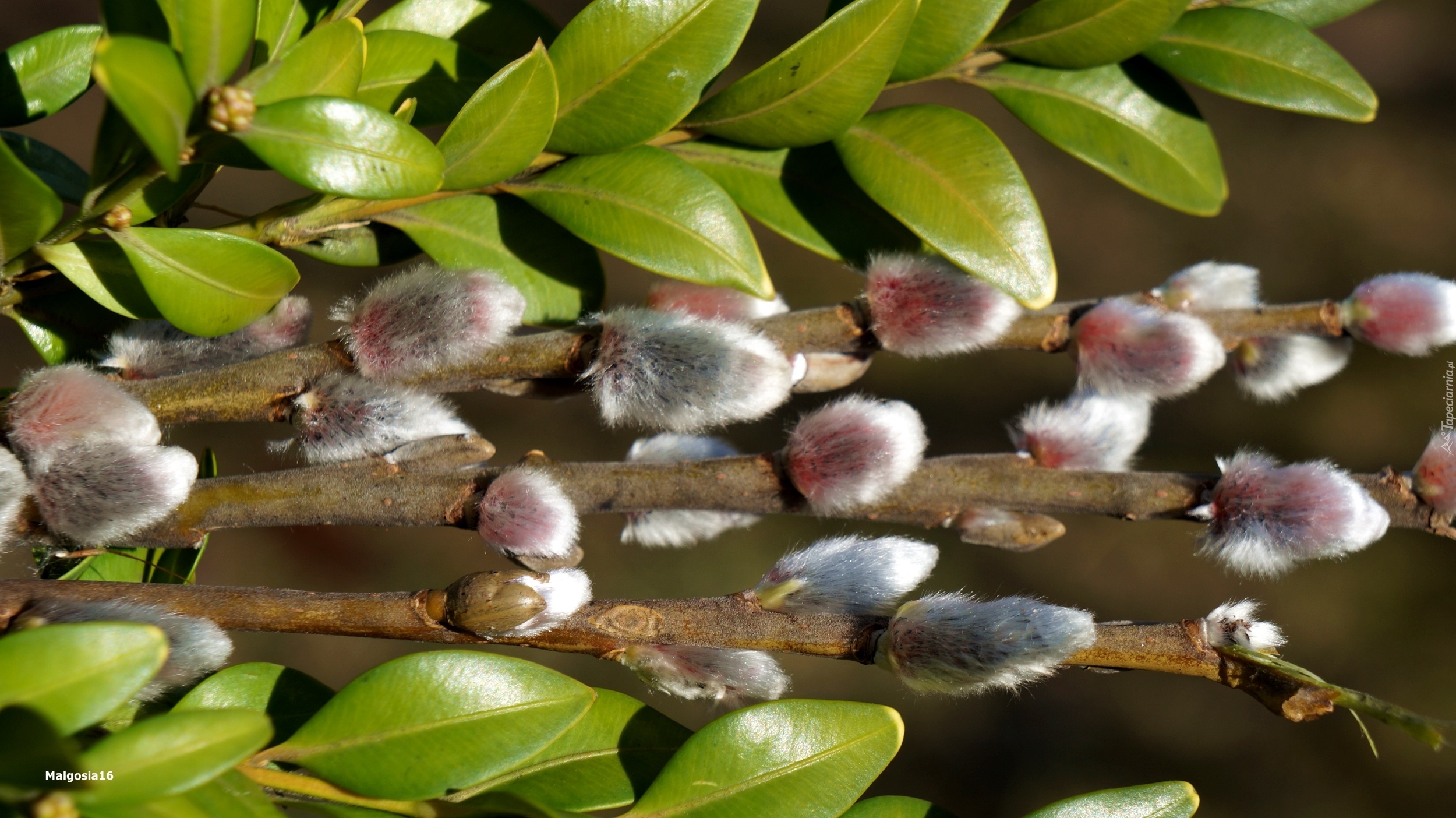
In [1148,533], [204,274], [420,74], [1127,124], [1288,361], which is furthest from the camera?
[1148,533]

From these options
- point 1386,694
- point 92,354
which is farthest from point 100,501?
point 1386,694

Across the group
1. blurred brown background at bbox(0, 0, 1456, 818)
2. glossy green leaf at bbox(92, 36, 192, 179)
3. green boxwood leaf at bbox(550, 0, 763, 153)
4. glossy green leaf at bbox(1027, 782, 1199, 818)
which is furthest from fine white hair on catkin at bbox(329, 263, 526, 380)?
blurred brown background at bbox(0, 0, 1456, 818)

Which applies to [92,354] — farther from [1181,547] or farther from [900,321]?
[1181,547]

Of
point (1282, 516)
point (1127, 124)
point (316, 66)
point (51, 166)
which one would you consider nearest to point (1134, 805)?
point (1282, 516)

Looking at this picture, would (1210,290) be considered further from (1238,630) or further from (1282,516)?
(1238,630)

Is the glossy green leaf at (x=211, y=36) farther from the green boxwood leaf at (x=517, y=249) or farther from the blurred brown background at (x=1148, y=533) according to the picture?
the blurred brown background at (x=1148, y=533)

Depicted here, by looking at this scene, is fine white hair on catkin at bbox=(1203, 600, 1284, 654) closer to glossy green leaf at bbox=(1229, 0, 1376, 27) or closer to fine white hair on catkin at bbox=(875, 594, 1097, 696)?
fine white hair on catkin at bbox=(875, 594, 1097, 696)

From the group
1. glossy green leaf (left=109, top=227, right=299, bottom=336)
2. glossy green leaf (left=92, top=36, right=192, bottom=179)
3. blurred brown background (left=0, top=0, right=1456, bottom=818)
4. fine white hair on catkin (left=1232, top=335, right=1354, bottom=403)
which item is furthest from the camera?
blurred brown background (left=0, top=0, right=1456, bottom=818)
